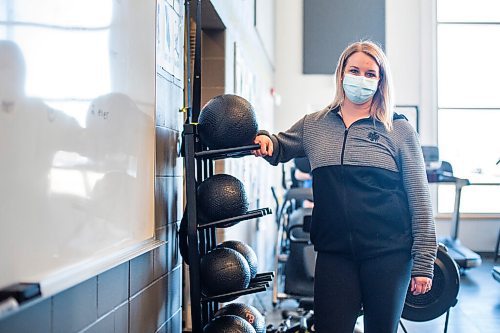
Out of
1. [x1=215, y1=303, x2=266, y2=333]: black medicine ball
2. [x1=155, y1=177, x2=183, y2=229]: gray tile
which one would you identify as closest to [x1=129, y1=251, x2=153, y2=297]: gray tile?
[x1=155, y1=177, x2=183, y2=229]: gray tile

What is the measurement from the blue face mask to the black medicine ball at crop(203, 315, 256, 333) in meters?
0.90

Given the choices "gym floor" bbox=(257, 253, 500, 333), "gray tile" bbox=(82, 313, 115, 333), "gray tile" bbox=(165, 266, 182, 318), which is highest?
"gray tile" bbox=(82, 313, 115, 333)

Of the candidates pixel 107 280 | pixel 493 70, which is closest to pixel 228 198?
pixel 107 280

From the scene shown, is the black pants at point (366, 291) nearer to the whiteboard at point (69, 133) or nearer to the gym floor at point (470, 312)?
the whiteboard at point (69, 133)

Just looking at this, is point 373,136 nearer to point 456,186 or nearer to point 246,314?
point 246,314

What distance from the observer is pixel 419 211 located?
1778 mm

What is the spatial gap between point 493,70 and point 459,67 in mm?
440

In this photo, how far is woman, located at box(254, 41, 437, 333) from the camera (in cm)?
177

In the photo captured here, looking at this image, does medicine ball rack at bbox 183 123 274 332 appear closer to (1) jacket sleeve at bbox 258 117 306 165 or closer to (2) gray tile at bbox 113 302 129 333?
(1) jacket sleeve at bbox 258 117 306 165

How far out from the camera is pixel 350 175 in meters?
1.80

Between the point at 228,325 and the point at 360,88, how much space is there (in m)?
0.97

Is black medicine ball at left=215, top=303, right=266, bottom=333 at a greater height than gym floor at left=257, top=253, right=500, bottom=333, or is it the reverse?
black medicine ball at left=215, top=303, right=266, bottom=333

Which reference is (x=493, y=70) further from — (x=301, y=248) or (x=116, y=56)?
(x=116, y=56)

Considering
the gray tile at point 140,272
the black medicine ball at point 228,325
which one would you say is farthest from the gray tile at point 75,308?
the black medicine ball at point 228,325
